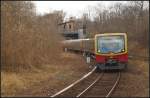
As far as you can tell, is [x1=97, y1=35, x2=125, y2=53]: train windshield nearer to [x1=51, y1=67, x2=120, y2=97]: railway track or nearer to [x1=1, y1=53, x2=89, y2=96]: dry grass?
[x1=51, y1=67, x2=120, y2=97]: railway track

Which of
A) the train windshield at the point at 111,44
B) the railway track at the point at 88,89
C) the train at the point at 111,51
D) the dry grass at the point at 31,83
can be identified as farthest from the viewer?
the train windshield at the point at 111,44

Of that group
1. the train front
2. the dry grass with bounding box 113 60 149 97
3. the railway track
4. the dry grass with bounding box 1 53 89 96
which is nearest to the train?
the train front

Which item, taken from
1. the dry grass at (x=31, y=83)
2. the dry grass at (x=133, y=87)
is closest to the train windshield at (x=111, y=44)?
the dry grass at (x=133, y=87)

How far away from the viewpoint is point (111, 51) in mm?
31812

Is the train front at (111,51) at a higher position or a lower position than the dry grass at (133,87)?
higher

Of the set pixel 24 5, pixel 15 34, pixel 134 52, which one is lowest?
pixel 134 52

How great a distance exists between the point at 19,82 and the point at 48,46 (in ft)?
60.4

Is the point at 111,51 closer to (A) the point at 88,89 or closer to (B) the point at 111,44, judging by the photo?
(B) the point at 111,44

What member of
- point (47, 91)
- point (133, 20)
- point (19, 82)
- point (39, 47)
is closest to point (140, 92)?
point (47, 91)

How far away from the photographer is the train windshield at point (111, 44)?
31.8m

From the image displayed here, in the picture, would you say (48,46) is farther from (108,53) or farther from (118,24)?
(118,24)

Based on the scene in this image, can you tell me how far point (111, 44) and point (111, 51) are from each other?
1.82 ft

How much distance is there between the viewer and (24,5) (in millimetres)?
27969

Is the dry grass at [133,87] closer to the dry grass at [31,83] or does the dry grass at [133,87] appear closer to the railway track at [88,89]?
the railway track at [88,89]
